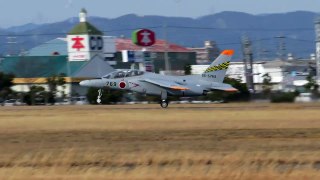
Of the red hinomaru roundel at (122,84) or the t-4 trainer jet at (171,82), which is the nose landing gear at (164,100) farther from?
the red hinomaru roundel at (122,84)

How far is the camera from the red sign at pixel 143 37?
11319cm

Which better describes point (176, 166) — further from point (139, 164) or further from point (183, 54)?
point (183, 54)

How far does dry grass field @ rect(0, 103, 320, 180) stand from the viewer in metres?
17.2

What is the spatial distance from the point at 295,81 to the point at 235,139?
93943 mm

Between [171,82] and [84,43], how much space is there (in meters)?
77.5

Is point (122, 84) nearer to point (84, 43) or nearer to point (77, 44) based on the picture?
point (84, 43)

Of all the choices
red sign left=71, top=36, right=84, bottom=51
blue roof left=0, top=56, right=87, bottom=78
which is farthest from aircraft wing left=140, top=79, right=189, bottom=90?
red sign left=71, top=36, right=84, bottom=51

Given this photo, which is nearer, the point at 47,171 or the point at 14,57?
the point at 47,171

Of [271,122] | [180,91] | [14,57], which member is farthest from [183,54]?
[271,122]

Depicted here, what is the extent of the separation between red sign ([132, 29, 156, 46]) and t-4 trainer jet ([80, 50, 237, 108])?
58.2 m

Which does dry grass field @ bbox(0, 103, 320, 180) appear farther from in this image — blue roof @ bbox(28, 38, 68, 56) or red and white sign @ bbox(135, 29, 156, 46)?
blue roof @ bbox(28, 38, 68, 56)

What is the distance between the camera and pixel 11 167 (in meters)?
18.7

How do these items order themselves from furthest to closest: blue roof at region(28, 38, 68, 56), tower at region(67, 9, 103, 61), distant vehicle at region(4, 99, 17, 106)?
1. blue roof at region(28, 38, 68, 56)
2. tower at region(67, 9, 103, 61)
3. distant vehicle at region(4, 99, 17, 106)

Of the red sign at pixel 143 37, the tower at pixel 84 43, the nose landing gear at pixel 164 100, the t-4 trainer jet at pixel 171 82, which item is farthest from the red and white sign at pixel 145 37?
the nose landing gear at pixel 164 100
